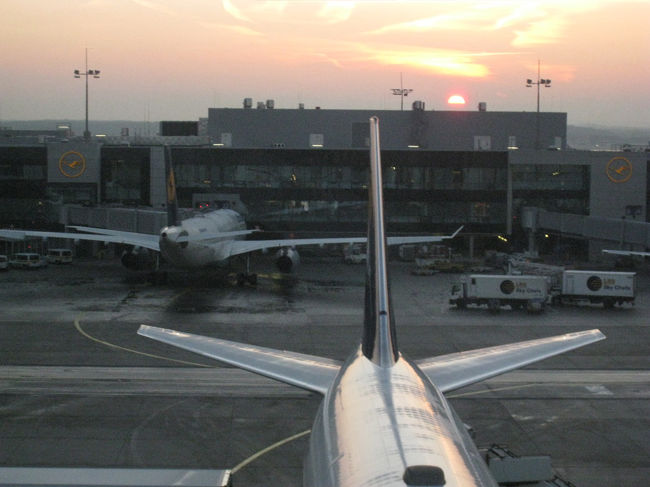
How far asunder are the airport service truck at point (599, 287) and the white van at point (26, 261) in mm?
45607

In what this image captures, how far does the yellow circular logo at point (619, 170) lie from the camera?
3477 inches

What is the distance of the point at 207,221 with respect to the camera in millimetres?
63562

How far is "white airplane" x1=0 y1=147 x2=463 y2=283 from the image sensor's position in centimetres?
5559

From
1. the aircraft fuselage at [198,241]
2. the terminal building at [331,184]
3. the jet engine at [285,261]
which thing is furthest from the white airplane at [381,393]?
the terminal building at [331,184]

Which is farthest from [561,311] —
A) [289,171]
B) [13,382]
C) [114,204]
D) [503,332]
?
[114,204]

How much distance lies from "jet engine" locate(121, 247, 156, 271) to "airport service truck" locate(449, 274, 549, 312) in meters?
26.6

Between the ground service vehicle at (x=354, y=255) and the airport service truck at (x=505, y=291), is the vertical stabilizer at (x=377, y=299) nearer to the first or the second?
the airport service truck at (x=505, y=291)

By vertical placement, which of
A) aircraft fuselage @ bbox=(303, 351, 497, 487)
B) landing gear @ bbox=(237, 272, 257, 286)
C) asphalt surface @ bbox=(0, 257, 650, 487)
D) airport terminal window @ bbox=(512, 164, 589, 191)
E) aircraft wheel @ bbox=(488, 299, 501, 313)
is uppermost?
airport terminal window @ bbox=(512, 164, 589, 191)

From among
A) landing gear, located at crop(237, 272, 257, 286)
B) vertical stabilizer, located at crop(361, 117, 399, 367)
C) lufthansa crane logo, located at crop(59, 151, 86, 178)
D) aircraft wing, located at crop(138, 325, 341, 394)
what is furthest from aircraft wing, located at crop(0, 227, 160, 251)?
vertical stabilizer, located at crop(361, 117, 399, 367)

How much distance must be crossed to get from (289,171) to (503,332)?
48289 millimetres

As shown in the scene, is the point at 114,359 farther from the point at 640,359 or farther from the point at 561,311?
the point at 561,311

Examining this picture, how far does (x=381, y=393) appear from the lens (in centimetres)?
1631

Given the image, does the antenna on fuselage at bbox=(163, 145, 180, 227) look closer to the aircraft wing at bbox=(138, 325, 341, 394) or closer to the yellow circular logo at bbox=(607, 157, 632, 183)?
the aircraft wing at bbox=(138, 325, 341, 394)

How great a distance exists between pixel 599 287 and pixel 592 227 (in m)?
23.8
